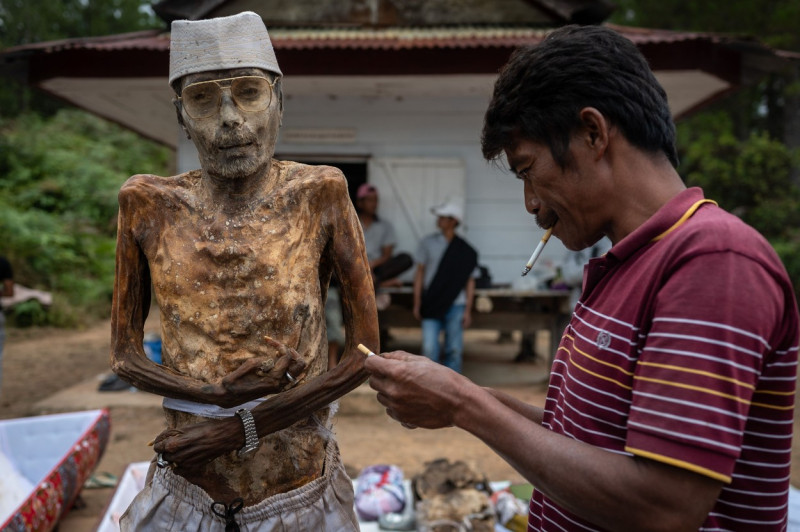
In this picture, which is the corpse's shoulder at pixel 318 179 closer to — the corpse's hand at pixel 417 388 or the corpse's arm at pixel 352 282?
the corpse's arm at pixel 352 282

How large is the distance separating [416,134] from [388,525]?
4.45 metres

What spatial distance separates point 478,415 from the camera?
114cm

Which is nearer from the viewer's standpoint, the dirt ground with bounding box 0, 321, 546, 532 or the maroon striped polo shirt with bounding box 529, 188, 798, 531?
the maroon striped polo shirt with bounding box 529, 188, 798, 531

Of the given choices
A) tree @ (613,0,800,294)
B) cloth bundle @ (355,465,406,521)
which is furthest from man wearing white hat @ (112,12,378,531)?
tree @ (613,0,800,294)

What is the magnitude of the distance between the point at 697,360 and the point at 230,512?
1217 millimetres

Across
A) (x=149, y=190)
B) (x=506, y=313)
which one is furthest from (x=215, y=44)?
(x=506, y=313)

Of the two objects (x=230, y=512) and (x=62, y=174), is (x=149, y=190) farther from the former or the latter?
(x=62, y=174)

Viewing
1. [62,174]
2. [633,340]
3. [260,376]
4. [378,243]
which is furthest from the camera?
[62,174]

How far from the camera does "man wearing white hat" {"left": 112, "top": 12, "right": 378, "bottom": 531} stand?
164 centimetres

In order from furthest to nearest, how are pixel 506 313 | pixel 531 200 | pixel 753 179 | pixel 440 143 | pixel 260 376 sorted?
pixel 753 179
pixel 506 313
pixel 440 143
pixel 260 376
pixel 531 200

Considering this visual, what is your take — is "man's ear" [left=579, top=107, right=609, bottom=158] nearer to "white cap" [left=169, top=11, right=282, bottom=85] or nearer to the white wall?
"white cap" [left=169, top=11, right=282, bottom=85]

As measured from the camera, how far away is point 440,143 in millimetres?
6898

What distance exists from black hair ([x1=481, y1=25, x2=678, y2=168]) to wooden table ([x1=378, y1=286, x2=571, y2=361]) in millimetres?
5409

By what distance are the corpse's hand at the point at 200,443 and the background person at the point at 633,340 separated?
1.68 ft
